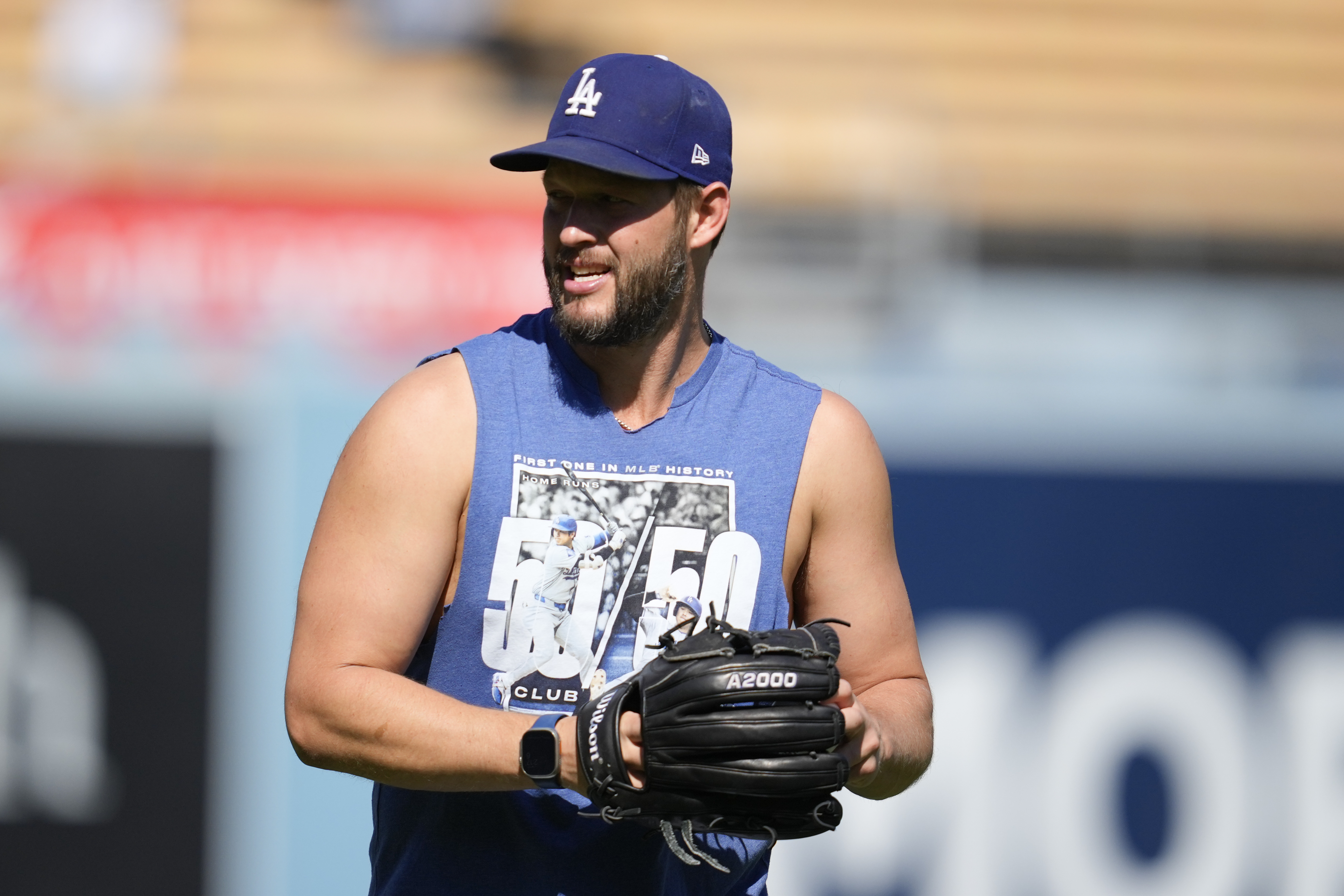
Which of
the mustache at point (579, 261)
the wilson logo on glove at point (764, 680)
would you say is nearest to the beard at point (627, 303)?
the mustache at point (579, 261)

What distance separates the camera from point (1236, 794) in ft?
13.4

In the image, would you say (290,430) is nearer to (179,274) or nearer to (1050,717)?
(179,274)

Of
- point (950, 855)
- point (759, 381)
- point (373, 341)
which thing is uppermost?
point (373, 341)

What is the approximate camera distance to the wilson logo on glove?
5.96ft

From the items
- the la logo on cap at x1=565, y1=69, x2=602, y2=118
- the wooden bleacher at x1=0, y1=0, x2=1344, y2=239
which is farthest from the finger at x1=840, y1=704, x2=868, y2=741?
the wooden bleacher at x1=0, y1=0, x2=1344, y2=239

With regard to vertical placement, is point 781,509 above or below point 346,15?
below

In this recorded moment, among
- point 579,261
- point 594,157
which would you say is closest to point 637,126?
point 594,157

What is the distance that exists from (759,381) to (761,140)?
148 inches

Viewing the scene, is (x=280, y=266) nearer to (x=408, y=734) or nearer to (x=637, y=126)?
(x=637, y=126)

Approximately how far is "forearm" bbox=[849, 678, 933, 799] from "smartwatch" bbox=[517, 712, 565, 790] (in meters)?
0.46

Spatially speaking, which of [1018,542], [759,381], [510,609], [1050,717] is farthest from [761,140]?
[510,609]

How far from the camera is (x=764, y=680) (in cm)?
182

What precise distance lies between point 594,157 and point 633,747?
0.84 m

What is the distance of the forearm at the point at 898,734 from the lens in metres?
2.04
